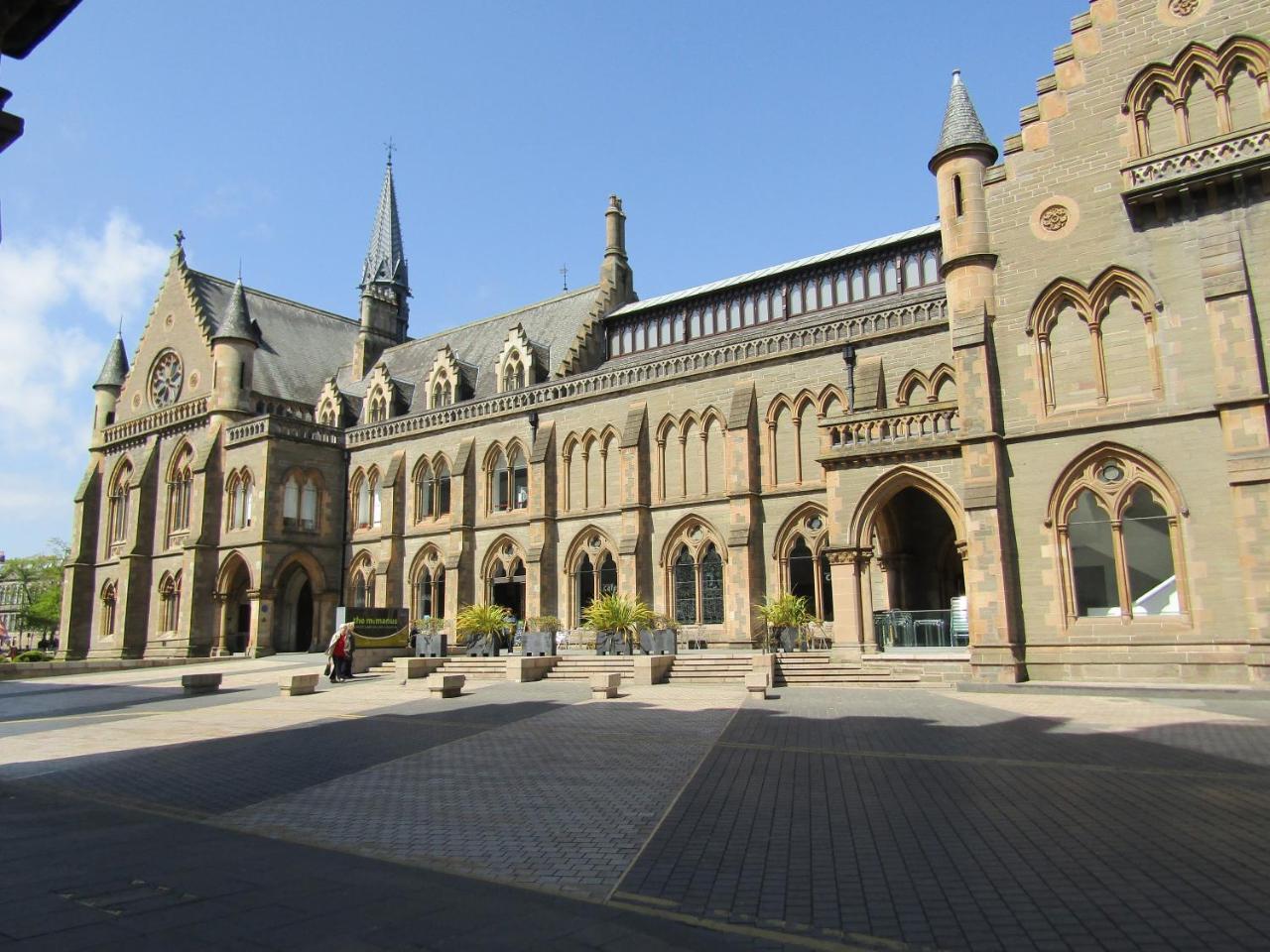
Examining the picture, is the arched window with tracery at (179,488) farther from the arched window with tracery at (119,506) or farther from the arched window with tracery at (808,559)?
the arched window with tracery at (808,559)

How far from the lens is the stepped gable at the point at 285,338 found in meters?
48.2

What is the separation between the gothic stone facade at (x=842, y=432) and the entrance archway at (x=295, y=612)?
18 cm

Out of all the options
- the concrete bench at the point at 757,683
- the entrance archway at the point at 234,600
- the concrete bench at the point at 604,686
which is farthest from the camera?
→ the entrance archway at the point at 234,600

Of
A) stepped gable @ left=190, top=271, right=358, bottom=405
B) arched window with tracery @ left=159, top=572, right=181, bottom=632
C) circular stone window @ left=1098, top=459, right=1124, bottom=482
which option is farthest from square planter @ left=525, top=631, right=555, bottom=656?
arched window with tracery @ left=159, top=572, right=181, bottom=632

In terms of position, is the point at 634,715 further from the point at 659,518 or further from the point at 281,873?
the point at 659,518

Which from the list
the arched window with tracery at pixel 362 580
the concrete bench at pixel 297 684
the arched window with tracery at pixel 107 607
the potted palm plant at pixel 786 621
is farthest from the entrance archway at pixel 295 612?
the potted palm plant at pixel 786 621

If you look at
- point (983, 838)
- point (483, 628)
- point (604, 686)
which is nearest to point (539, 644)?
point (483, 628)

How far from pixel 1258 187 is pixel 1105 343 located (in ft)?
14.1

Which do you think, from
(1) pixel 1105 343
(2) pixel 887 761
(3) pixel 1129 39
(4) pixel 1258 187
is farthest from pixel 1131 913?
(3) pixel 1129 39

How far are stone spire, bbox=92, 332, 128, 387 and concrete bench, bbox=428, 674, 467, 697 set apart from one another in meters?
43.8

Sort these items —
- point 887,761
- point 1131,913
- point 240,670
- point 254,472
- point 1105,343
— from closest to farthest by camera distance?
point 1131,913 → point 887,761 → point 1105,343 → point 240,670 → point 254,472

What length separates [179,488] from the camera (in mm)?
47438

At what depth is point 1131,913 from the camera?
584 centimetres

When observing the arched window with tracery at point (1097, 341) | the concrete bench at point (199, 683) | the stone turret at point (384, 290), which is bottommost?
the concrete bench at point (199, 683)
